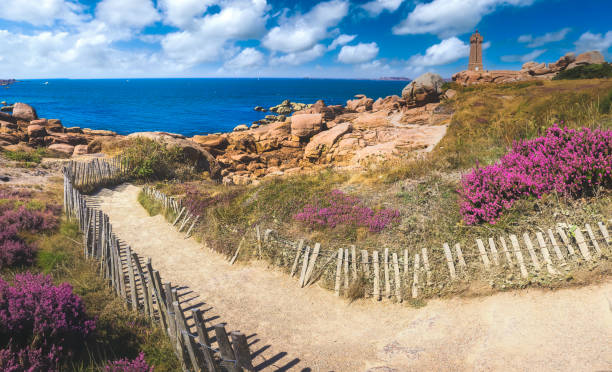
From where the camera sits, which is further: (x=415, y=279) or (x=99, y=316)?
(x=415, y=279)

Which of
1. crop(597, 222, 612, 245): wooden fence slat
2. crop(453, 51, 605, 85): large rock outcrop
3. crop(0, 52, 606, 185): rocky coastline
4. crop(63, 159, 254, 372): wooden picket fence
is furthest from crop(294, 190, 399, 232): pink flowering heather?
crop(453, 51, 605, 85): large rock outcrop

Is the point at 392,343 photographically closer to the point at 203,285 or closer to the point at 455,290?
the point at 455,290

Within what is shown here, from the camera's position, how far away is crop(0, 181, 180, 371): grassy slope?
470cm

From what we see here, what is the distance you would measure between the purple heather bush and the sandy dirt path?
10.6ft

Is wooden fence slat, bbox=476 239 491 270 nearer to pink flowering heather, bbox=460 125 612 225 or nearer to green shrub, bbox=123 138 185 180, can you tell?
pink flowering heather, bbox=460 125 612 225

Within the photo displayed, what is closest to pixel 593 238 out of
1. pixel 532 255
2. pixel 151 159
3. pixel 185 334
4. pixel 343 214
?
pixel 532 255

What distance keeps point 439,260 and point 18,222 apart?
10955 mm

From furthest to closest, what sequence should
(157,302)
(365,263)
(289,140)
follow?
(289,140) → (365,263) → (157,302)

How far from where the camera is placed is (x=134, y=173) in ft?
57.1

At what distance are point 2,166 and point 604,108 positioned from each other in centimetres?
2709

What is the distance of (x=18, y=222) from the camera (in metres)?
8.92

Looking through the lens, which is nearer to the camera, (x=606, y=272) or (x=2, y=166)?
(x=606, y=272)

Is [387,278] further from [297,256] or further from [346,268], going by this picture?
[297,256]

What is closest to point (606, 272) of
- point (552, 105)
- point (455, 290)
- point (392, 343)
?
point (455, 290)
